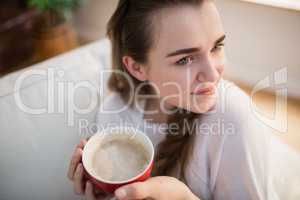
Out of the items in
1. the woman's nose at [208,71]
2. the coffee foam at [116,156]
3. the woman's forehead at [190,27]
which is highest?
the woman's forehead at [190,27]

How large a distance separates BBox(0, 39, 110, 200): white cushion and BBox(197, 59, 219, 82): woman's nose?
45 centimetres

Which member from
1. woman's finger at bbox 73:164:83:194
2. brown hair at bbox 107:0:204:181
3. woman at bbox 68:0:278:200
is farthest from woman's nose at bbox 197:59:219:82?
woman's finger at bbox 73:164:83:194

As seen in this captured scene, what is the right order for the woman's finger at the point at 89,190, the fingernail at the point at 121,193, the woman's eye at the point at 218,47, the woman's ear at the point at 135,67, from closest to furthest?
the fingernail at the point at 121,193 < the woman's finger at the point at 89,190 < the woman's eye at the point at 218,47 < the woman's ear at the point at 135,67

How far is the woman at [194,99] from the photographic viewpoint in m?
0.76

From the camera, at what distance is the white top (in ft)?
2.56

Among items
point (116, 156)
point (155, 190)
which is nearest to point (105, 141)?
point (116, 156)

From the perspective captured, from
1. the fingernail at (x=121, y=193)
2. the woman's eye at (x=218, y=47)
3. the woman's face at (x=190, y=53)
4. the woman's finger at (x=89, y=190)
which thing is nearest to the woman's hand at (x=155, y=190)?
the fingernail at (x=121, y=193)

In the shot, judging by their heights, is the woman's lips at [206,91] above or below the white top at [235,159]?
above

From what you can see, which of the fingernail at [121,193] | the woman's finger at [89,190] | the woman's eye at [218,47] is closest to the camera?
the fingernail at [121,193]

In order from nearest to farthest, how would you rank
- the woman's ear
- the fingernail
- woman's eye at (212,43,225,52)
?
the fingernail < woman's eye at (212,43,225,52) < the woman's ear

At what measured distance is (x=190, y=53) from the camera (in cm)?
77

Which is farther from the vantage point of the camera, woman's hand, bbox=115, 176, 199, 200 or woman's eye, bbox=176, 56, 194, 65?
woman's eye, bbox=176, 56, 194, 65

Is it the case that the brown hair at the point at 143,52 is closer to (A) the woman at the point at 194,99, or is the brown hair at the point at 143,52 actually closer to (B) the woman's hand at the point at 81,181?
(A) the woman at the point at 194,99

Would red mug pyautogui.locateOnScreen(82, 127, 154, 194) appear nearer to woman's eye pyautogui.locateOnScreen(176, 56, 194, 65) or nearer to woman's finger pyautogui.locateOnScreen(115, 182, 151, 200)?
woman's finger pyautogui.locateOnScreen(115, 182, 151, 200)
